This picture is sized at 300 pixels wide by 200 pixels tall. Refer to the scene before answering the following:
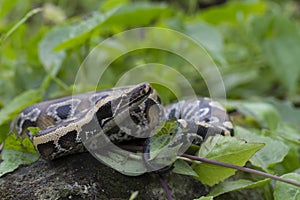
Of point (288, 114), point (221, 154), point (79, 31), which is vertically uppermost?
point (79, 31)

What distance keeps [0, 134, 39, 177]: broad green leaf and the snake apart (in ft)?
0.27

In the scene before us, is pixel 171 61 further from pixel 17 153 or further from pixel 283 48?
pixel 17 153

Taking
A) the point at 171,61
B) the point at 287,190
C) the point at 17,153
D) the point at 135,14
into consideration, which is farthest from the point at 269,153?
the point at 135,14

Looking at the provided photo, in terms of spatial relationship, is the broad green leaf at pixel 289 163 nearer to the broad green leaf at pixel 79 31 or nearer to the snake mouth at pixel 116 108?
the snake mouth at pixel 116 108

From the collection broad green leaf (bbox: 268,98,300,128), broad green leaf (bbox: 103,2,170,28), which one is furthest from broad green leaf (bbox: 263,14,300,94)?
broad green leaf (bbox: 103,2,170,28)

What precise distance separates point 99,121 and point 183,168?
1.80 ft

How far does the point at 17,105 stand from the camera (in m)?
3.52

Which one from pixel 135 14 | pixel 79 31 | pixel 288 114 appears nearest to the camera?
pixel 79 31

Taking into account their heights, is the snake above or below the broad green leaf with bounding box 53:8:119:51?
below

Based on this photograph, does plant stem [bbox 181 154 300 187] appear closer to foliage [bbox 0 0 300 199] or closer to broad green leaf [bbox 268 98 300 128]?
foliage [bbox 0 0 300 199]

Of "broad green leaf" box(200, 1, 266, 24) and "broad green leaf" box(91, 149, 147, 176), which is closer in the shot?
"broad green leaf" box(91, 149, 147, 176)

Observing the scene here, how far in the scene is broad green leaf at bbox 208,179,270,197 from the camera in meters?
2.71

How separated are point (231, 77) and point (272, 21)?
31.8 inches

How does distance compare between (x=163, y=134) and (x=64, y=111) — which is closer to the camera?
(x=163, y=134)
